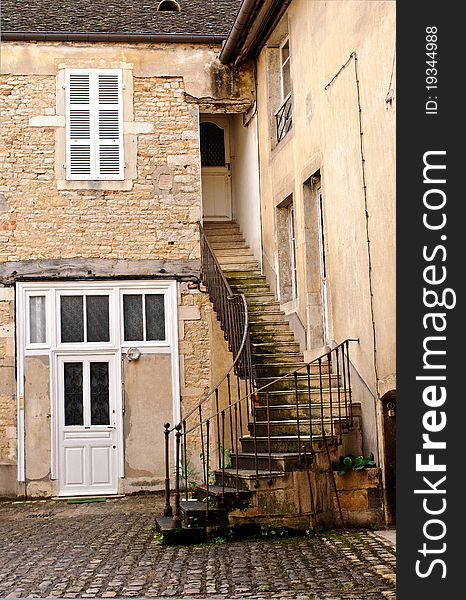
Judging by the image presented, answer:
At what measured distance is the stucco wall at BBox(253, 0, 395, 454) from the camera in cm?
903

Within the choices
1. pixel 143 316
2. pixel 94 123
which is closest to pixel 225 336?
pixel 143 316

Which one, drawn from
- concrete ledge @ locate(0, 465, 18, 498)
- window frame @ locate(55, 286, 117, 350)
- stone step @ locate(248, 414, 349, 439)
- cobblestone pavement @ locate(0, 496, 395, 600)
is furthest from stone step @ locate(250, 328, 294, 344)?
concrete ledge @ locate(0, 465, 18, 498)

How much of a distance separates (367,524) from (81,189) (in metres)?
6.73

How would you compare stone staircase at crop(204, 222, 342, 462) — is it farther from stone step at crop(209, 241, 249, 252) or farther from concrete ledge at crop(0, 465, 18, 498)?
concrete ledge at crop(0, 465, 18, 498)

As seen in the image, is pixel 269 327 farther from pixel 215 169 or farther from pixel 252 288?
pixel 215 169

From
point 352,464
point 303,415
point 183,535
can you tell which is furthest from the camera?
point 303,415

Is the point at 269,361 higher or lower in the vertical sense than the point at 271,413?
higher

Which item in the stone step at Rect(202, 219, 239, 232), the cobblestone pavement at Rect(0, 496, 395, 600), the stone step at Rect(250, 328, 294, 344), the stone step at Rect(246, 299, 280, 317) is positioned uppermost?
the stone step at Rect(202, 219, 239, 232)

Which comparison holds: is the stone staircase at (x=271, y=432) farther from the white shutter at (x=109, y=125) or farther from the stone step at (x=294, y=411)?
the white shutter at (x=109, y=125)

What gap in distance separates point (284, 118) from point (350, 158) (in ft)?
10.5

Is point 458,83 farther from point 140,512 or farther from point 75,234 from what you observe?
point 75,234

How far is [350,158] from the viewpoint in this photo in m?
10.0

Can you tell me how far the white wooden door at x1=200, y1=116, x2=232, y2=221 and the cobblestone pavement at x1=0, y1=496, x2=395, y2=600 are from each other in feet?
22.2

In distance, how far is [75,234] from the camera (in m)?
13.9
